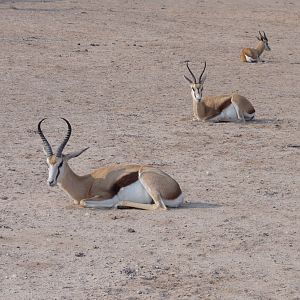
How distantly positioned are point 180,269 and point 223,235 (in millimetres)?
1030

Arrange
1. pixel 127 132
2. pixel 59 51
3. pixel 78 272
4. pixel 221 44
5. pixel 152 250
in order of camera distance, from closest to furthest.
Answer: pixel 78 272, pixel 152 250, pixel 127 132, pixel 59 51, pixel 221 44

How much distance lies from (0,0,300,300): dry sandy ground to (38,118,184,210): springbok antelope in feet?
0.39

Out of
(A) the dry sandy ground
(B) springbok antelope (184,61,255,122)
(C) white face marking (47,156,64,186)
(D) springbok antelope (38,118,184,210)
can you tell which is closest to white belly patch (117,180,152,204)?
(D) springbok antelope (38,118,184,210)

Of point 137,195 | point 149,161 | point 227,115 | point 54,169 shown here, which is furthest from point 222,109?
point 54,169

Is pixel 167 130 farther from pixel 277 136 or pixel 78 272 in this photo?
pixel 78 272

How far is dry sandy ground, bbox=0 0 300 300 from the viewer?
Result: 8.16 meters

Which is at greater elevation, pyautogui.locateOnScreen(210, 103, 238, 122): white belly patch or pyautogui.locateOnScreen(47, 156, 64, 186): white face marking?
pyautogui.locateOnScreen(47, 156, 64, 186): white face marking

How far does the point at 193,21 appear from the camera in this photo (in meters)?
28.3

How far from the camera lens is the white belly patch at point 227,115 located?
50.5 feet

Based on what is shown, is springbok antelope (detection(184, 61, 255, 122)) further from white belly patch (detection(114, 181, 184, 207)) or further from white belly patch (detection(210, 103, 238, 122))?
white belly patch (detection(114, 181, 184, 207))

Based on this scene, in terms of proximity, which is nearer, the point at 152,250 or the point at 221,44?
the point at 152,250

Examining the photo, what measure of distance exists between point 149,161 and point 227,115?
11.2ft

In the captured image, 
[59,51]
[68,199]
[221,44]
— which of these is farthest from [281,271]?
[221,44]

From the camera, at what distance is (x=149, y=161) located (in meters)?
12.3
